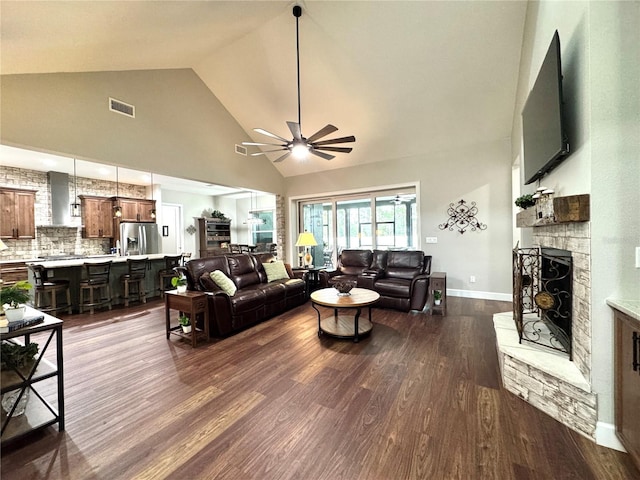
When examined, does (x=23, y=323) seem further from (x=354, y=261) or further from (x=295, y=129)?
(x=354, y=261)

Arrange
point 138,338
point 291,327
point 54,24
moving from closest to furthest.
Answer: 1. point 54,24
2. point 138,338
3. point 291,327

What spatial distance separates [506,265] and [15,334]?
258 inches

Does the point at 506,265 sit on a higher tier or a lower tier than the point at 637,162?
lower

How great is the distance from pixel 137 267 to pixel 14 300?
4140mm

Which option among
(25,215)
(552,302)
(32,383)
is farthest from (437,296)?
(25,215)

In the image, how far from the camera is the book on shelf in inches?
66.6

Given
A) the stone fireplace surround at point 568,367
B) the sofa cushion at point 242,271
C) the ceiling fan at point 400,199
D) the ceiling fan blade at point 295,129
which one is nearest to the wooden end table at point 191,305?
the sofa cushion at point 242,271

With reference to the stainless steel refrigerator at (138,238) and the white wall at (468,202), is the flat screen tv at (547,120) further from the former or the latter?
the stainless steel refrigerator at (138,238)

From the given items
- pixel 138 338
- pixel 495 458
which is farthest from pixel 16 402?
pixel 495 458

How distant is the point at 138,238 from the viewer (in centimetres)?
756

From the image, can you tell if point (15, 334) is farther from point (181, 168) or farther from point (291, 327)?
point (181, 168)

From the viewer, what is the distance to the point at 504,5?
328 centimetres

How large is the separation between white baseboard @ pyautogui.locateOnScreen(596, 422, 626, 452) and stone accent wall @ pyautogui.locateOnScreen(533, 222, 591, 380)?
279mm

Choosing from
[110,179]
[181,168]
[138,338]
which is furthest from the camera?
[110,179]
